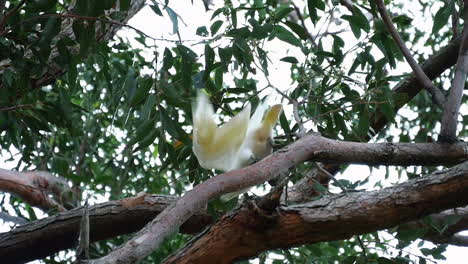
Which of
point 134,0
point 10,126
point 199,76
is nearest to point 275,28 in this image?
point 199,76

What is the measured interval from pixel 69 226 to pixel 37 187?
498 mm

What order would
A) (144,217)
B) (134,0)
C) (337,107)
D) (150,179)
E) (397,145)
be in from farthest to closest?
(150,179) < (134,0) < (144,217) < (337,107) < (397,145)

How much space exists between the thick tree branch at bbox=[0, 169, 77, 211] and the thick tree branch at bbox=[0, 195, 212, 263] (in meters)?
0.37

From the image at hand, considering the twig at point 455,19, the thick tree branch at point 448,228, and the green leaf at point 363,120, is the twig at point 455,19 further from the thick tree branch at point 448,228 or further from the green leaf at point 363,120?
the thick tree branch at point 448,228

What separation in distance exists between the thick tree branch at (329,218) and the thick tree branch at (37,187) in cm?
138

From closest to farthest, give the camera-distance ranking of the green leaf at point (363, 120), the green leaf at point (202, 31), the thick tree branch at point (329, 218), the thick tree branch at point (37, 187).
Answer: the thick tree branch at point (329, 218) → the green leaf at point (202, 31) → the green leaf at point (363, 120) → the thick tree branch at point (37, 187)

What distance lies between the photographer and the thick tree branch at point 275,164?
1.27 meters

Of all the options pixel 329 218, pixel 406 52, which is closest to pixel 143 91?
pixel 329 218

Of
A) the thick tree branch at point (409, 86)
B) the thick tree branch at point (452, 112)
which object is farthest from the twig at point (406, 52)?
the thick tree branch at point (409, 86)

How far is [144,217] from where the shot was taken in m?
2.43

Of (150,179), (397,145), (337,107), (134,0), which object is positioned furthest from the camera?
(150,179)

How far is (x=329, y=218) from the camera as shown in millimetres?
1667

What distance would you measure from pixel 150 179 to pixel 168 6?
192 cm

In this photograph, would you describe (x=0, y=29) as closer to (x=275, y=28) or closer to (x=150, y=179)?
(x=275, y=28)
